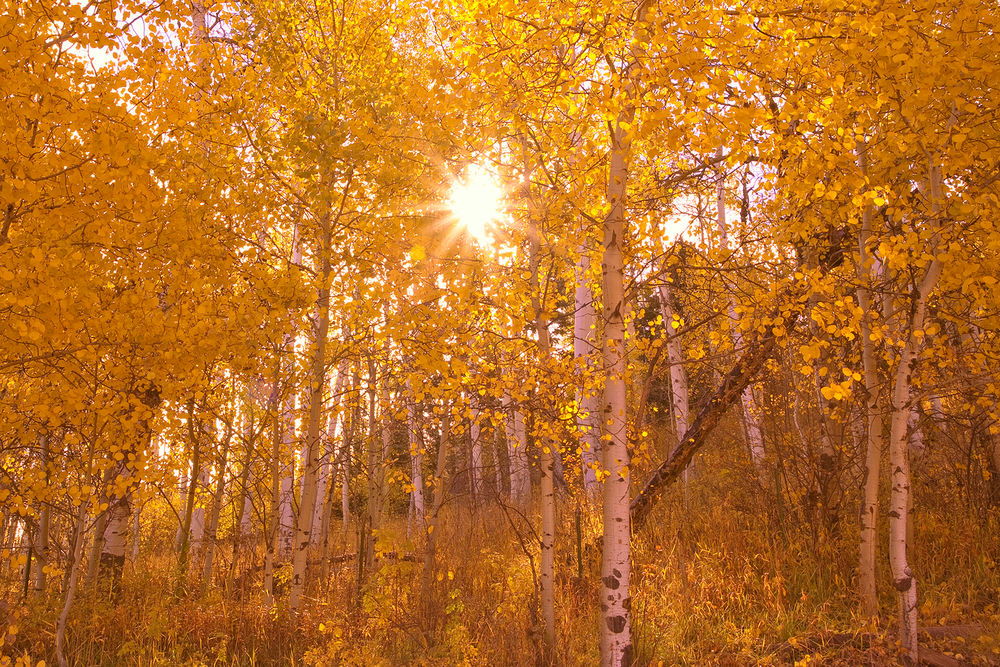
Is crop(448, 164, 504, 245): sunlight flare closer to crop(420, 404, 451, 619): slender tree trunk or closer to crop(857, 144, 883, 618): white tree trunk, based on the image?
crop(420, 404, 451, 619): slender tree trunk

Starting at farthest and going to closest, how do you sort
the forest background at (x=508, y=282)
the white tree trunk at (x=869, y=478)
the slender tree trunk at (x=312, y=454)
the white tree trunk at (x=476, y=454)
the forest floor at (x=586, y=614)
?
the white tree trunk at (x=476, y=454), the slender tree trunk at (x=312, y=454), the white tree trunk at (x=869, y=478), the forest floor at (x=586, y=614), the forest background at (x=508, y=282)

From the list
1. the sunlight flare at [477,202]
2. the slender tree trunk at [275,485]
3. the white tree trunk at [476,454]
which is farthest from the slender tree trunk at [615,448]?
the slender tree trunk at [275,485]

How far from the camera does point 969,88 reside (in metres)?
4.46

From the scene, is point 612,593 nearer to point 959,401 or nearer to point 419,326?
point 419,326

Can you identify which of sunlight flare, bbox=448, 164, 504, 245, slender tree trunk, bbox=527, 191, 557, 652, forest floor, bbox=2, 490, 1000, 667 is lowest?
forest floor, bbox=2, 490, 1000, 667

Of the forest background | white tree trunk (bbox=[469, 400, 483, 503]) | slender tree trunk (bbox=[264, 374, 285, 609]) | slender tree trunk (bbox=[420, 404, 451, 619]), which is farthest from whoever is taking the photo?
white tree trunk (bbox=[469, 400, 483, 503])

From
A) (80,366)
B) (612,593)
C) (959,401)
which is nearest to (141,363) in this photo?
(80,366)

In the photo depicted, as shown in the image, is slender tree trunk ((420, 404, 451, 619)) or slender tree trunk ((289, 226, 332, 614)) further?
slender tree trunk ((420, 404, 451, 619))

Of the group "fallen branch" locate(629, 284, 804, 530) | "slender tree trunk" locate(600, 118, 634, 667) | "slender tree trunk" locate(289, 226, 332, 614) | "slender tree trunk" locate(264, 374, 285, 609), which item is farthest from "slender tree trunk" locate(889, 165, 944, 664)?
"slender tree trunk" locate(264, 374, 285, 609)

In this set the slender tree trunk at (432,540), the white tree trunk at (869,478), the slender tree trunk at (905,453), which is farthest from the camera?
the slender tree trunk at (432,540)

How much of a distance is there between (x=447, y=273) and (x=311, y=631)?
3.52 meters

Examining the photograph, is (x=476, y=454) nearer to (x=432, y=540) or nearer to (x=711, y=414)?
(x=432, y=540)

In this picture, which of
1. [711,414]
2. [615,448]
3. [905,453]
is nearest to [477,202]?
[615,448]

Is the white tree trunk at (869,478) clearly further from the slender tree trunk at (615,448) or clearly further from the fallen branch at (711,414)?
the slender tree trunk at (615,448)
